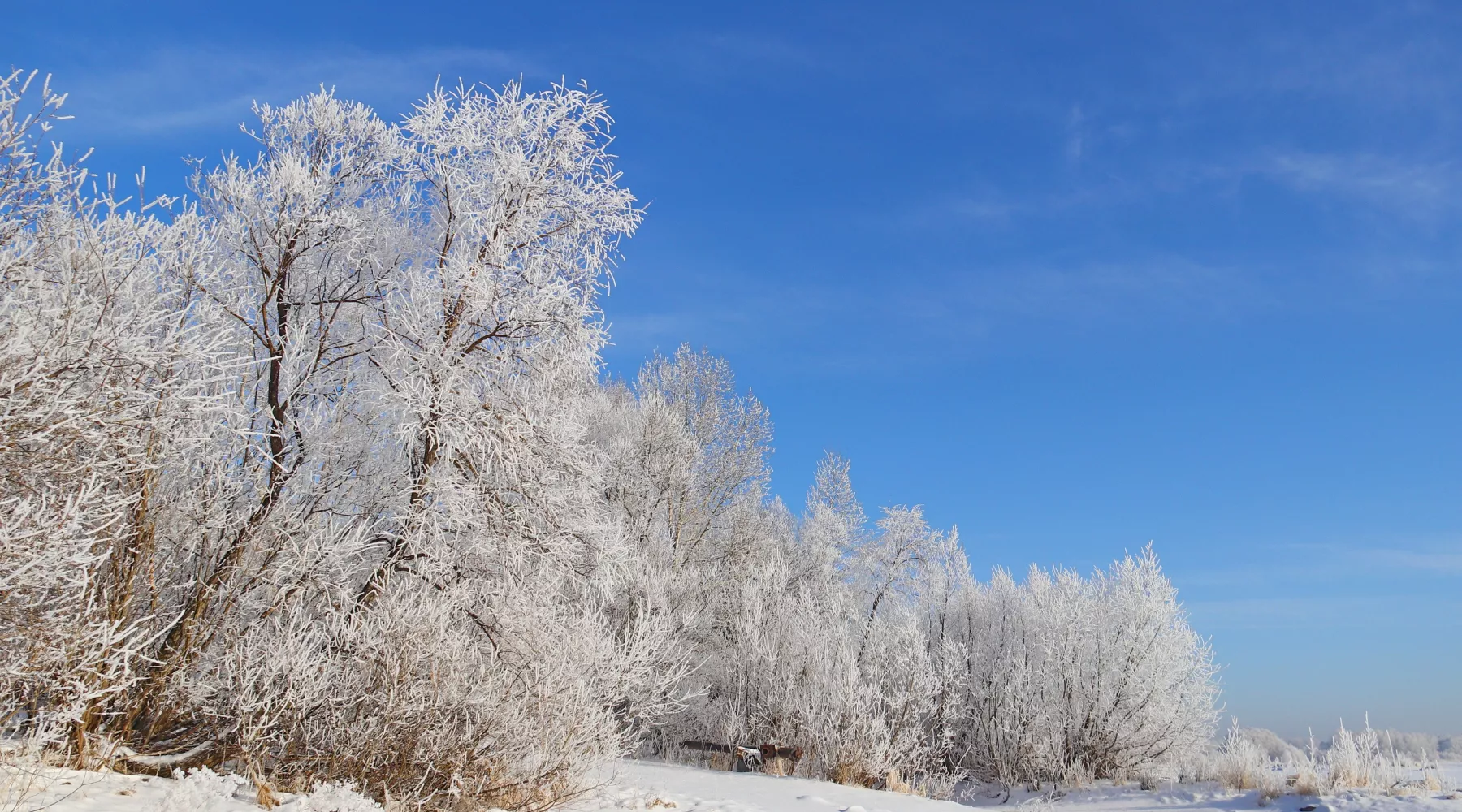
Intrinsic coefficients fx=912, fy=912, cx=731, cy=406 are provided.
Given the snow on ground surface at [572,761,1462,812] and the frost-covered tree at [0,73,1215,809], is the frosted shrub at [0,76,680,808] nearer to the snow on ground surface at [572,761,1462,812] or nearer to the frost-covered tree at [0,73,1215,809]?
the frost-covered tree at [0,73,1215,809]

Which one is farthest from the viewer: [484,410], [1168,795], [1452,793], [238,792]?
[1168,795]

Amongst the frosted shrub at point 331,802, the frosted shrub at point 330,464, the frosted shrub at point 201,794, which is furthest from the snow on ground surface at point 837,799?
the frosted shrub at point 201,794

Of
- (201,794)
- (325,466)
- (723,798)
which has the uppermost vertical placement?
(325,466)

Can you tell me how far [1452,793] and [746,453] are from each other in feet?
50.0

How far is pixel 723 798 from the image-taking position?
29.5 feet

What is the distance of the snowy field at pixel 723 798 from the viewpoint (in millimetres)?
5074

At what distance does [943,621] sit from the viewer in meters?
19.2

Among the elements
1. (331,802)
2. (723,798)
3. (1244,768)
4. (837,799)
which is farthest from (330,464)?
(1244,768)

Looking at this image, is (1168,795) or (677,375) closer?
(1168,795)

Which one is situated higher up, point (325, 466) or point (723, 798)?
point (325, 466)

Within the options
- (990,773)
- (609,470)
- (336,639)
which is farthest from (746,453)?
(336,639)

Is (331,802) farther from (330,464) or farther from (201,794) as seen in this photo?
(330,464)

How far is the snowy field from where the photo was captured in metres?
5.07

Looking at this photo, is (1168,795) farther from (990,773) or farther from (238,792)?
(238,792)
